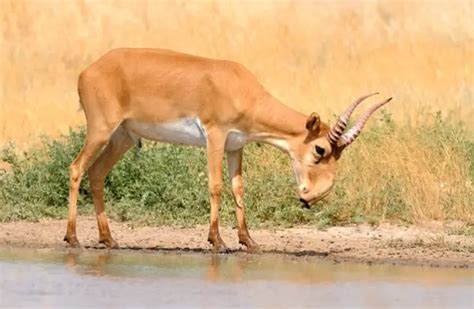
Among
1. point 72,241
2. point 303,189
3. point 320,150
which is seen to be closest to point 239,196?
point 303,189

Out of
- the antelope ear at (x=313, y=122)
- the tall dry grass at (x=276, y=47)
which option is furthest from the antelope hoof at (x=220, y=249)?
the tall dry grass at (x=276, y=47)

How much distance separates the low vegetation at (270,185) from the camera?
19406mm

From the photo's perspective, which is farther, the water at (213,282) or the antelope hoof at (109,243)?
the antelope hoof at (109,243)

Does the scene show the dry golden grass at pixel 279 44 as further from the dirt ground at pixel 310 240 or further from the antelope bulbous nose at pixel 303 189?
the antelope bulbous nose at pixel 303 189

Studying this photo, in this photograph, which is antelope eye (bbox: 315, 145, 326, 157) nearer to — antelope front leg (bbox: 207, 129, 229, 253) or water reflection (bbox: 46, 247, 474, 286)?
antelope front leg (bbox: 207, 129, 229, 253)

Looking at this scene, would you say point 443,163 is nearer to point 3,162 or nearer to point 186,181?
point 186,181

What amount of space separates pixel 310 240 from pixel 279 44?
46.5ft

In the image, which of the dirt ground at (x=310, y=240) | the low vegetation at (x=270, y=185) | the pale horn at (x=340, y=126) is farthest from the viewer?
the low vegetation at (x=270, y=185)

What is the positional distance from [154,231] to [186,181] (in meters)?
1.19

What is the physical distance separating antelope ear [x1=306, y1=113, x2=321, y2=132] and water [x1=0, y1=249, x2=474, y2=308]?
1.38 meters

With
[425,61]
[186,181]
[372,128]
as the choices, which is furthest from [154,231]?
[425,61]

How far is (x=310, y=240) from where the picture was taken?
18469 mm

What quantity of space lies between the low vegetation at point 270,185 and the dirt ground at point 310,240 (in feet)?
1.08

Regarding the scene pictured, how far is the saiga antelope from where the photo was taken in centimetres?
1767
